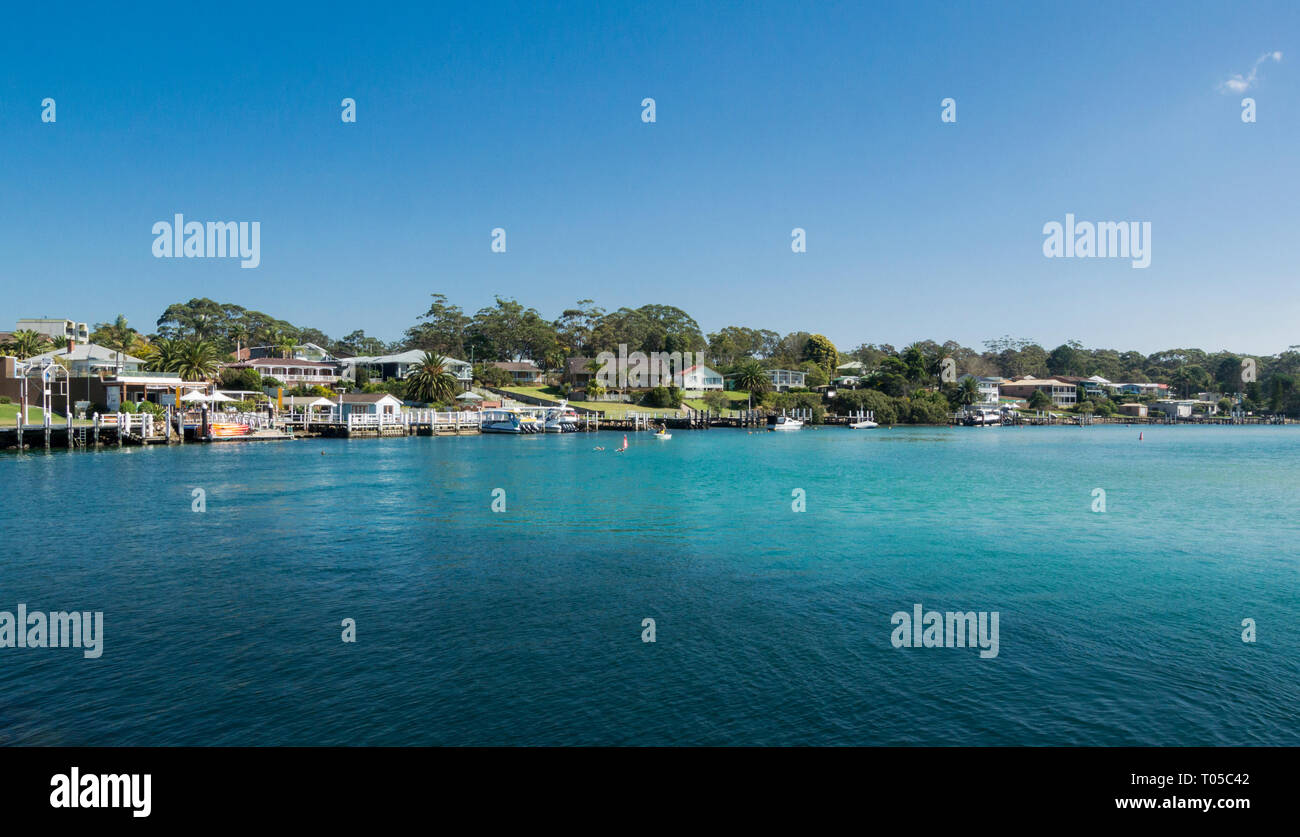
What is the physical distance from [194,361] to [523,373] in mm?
56305

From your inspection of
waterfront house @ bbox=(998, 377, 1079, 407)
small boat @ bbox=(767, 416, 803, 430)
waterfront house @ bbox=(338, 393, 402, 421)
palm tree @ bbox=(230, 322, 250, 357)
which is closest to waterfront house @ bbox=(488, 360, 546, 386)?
waterfront house @ bbox=(338, 393, 402, 421)

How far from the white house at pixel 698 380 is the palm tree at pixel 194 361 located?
70700 millimetres

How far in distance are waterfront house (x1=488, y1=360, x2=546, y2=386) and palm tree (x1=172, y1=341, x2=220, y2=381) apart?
49.3m

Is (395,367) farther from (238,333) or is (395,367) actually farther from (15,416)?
(15,416)

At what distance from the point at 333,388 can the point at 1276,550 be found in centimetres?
10619

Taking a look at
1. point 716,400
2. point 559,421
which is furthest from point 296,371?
point 716,400

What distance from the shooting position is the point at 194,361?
82812 millimetres

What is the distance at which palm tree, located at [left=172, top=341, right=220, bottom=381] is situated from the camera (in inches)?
3253

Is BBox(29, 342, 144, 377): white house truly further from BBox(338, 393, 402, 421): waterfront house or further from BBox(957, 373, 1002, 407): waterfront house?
BBox(957, 373, 1002, 407): waterfront house

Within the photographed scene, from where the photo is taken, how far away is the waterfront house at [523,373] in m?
129

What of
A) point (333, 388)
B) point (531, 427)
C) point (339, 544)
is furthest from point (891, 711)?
point (333, 388)

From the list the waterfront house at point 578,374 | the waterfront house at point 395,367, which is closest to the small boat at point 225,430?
the waterfront house at point 395,367

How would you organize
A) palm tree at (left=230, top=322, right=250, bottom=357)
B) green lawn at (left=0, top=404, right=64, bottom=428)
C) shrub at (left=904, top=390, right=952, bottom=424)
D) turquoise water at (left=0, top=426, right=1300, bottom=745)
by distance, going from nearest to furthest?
turquoise water at (left=0, top=426, right=1300, bottom=745)
green lawn at (left=0, top=404, right=64, bottom=428)
shrub at (left=904, top=390, right=952, bottom=424)
palm tree at (left=230, top=322, right=250, bottom=357)

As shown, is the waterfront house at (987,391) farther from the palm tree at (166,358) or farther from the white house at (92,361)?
the white house at (92,361)
